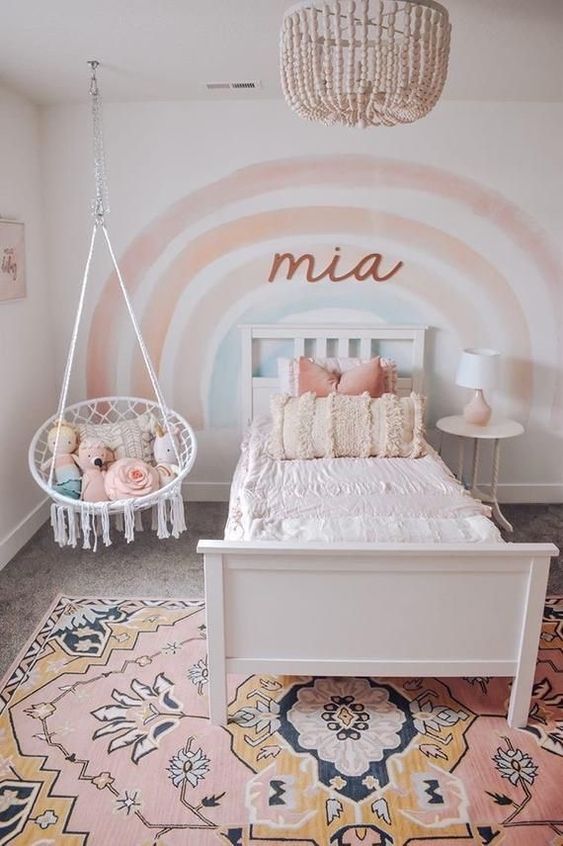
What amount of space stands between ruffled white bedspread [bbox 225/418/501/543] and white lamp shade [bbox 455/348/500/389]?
24.6 inches

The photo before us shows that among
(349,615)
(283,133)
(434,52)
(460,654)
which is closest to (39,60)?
(283,133)

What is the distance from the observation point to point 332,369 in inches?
153

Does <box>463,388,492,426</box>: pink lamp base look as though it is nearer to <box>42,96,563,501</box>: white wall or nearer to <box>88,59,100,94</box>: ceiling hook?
<box>42,96,563,501</box>: white wall

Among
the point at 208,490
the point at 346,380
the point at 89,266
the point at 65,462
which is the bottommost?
the point at 208,490

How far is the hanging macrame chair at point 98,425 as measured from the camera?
126 inches

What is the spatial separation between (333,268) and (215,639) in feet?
8.44

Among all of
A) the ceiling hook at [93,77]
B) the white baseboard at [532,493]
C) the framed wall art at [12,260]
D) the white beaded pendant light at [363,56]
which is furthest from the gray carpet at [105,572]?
the ceiling hook at [93,77]

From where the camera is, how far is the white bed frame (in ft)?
7.06

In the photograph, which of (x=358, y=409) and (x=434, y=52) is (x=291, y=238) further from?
(x=434, y=52)

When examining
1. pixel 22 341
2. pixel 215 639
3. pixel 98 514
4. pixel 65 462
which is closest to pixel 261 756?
pixel 215 639

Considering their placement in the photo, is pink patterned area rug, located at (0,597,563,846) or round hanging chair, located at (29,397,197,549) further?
round hanging chair, located at (29,397,197,549)

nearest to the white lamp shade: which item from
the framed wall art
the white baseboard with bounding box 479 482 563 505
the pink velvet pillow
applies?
the pink velvet pillow

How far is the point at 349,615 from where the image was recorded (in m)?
2.22

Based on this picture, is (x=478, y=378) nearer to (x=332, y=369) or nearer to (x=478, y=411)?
(x=478, y=411)
